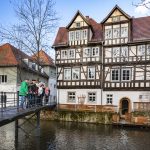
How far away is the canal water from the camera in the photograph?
18.8 m

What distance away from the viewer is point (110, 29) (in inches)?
1364

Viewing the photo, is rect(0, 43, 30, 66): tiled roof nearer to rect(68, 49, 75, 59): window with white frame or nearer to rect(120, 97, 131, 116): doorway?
rect(68, 49, 75, 59): window with white frame

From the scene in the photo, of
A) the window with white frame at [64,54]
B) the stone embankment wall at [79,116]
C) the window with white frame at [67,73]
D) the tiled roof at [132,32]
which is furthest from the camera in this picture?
the window with white frame at [64,54]

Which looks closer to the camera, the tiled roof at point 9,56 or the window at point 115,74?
the window at point 115,74

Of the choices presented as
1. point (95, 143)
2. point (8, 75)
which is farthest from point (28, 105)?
point (8, 75)

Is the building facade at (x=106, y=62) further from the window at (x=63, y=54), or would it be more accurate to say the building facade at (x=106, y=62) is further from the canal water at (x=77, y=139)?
the canal water at (x=77, y=139)

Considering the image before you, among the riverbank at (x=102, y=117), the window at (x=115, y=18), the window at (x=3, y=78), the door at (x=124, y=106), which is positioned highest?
the window at (x=115, y=18)

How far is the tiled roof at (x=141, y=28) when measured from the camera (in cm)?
3372

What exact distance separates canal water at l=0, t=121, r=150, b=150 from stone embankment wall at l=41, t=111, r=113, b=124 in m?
3.04

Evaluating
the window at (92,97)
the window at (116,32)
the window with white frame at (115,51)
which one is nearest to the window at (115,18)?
the window at (116,32)

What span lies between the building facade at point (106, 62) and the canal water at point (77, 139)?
7485 mm

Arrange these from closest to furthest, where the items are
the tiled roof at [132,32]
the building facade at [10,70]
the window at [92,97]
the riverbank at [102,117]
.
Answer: the riverbank at [102,117] → the tiled roof at [132,32] → the window at [92,97] → the building facade at [10,70]

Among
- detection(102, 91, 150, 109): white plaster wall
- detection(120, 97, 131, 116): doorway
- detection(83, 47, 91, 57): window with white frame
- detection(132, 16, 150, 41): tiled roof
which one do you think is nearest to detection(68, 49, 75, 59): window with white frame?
detection(83, 47, 91, 57): window with white frame

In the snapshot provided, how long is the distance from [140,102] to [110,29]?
10.1 metres
